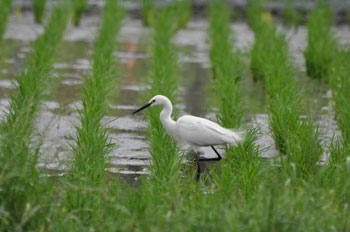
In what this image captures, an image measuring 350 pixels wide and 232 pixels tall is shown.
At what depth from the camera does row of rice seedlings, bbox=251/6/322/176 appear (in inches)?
199

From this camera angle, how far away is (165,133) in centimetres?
561

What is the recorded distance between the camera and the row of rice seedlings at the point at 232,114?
428cm

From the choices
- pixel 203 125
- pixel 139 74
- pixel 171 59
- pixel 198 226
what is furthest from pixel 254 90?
pixel 198 226

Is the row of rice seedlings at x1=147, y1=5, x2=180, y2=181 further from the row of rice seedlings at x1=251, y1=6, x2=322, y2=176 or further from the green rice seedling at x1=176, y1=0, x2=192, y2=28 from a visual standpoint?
the green rice seedling at x1=176, y1=0, x2=192, y2=28

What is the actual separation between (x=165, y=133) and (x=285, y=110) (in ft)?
3.74

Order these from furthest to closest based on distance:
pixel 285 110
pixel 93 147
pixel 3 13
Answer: pixel 3 13 → pixel 285 110 → pixel 93 147

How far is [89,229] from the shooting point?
3.30m

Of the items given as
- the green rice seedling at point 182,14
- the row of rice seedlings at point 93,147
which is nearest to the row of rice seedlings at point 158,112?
the row of rice seedlings at point 93,147

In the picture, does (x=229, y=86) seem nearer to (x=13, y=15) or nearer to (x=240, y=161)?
(x=240, y=161)

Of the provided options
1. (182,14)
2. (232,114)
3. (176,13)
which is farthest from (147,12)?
(232,114)

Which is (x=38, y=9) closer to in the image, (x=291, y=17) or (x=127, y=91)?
(x=291, y=17)

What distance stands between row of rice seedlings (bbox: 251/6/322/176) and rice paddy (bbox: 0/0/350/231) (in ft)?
0.06

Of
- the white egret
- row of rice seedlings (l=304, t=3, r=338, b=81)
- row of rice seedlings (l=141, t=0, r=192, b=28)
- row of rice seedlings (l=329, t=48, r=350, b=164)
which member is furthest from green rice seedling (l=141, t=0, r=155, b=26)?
the white egret

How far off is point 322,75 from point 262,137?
3.22 m
